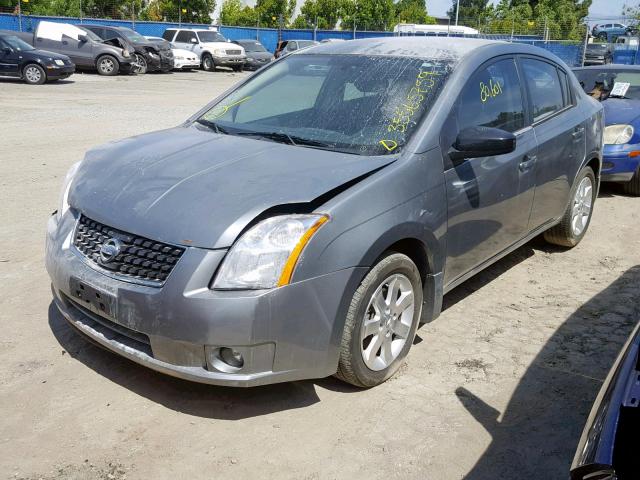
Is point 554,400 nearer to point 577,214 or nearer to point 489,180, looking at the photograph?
point 489,180

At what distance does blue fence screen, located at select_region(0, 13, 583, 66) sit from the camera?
31422 mm

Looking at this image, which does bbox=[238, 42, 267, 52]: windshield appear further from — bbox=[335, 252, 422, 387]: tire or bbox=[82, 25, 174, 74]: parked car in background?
bbox=[335, 252, 422, 387]: tire

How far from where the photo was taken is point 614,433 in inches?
76.3

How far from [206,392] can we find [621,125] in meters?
6.31

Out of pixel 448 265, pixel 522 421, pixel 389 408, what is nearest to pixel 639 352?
pixel 522 421

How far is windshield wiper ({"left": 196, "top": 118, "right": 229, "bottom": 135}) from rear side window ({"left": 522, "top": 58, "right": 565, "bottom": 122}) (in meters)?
2.22

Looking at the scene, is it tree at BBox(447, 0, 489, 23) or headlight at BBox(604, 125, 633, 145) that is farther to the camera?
tree at BBox(447, 0, 489, 23)

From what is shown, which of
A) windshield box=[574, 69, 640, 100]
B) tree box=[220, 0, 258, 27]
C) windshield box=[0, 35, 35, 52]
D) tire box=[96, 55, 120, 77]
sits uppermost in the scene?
tree box=[220, 0, 258, 27]

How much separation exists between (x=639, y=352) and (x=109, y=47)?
24.2 meters

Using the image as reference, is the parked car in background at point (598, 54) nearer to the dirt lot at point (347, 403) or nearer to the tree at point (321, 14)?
the tree at point (321, 14)

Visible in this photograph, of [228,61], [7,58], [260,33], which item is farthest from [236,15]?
[7,58]

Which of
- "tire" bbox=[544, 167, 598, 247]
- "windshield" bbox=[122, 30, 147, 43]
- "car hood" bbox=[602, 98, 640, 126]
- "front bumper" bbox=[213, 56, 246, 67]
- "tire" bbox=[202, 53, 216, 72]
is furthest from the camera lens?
"tire" bbox=[202, 53, 216, 72]

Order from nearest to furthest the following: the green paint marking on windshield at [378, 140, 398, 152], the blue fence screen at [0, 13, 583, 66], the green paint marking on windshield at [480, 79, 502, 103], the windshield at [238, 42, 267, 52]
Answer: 1. the green paint marking on windshield at [378, 140, 398, 152]
2. the green paint marking on windshield at [480, 79, 502, 103]
3. the blue fence screen at [0, 13, 583, 66]
4. the windshield at [238, 42, 267, 52]

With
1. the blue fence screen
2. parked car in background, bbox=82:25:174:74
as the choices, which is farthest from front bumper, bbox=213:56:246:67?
the blue fence screen
